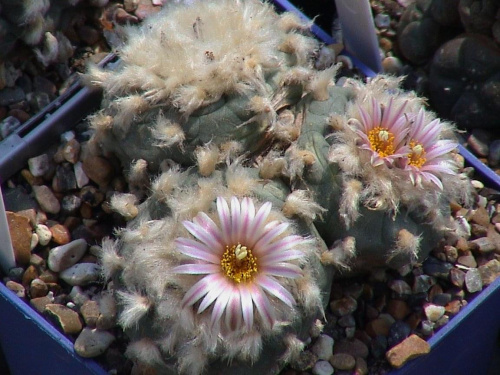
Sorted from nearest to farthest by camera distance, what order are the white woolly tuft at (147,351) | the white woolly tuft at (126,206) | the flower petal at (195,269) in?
1. the flower petal at (195,269)
2. the white woolly tuft at (147,351)
3. the white woolly tuft at (126,206)

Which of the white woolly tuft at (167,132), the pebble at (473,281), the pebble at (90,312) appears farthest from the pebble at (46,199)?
the pebble at (473,281)

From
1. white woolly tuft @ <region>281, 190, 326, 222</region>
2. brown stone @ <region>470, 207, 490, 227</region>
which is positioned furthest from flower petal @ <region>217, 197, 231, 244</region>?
brown stone @ <region>470, 207, 490, 227</region>

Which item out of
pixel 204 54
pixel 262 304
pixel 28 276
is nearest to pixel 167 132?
pixel 204 54

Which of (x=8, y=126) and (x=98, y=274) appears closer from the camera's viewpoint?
(x=98, y=274)

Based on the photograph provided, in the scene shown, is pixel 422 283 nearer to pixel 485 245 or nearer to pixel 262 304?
pixel 485 245

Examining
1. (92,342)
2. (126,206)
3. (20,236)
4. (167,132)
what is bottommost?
(92,342)

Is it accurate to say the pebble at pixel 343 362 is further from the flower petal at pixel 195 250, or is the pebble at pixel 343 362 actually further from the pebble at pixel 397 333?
the flower petal at pixel 195 250

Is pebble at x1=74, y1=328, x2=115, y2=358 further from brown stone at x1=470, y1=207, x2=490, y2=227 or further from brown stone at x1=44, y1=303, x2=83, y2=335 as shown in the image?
brown stone at x1=470, y1=207, x2=490, y2=227
